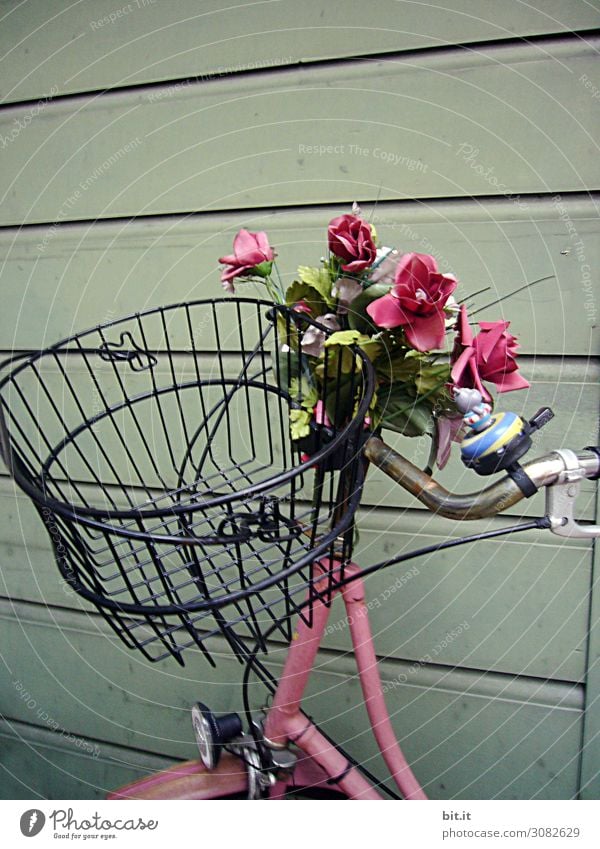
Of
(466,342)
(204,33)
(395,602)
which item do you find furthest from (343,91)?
(395,602)

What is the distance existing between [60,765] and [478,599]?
0.83m

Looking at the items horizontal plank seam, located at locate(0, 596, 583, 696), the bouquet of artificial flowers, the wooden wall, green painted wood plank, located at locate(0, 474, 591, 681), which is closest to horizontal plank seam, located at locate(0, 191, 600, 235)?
the wooden wall

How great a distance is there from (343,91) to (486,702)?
2.71ft

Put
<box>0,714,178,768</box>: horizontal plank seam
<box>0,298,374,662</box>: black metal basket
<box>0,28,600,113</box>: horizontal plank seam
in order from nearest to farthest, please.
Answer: <box>0,298,374,662</box>: black metal basket → <box>0,28,600,113</box>: horizontal plank seam → <box>0,714,178,768</box>: horizontal plank seam

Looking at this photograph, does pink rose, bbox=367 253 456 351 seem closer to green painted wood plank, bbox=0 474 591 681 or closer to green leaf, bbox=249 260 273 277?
green leaf, bbox=249 260 273 277

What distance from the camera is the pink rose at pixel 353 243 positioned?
58 centimetres

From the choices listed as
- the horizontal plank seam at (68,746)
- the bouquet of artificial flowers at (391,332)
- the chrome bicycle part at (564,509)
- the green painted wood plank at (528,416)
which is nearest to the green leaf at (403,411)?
the bouquet of artificial flowers at (391,332)

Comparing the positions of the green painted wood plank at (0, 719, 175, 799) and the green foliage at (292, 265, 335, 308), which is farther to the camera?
the green painted wood plank at (0, 719, 175, 799)

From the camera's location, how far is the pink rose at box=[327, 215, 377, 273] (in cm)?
58

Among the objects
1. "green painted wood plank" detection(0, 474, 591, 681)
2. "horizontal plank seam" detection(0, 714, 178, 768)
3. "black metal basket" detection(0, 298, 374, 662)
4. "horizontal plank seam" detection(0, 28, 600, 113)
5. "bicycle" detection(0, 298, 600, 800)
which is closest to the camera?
"bicycle" detection(0, 298, 600, 800)

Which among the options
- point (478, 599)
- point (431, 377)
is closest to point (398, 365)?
point (431, 377)

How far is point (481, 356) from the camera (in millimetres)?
576

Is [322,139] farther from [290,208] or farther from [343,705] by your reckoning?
[343,705]

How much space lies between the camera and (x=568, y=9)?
807 mm
